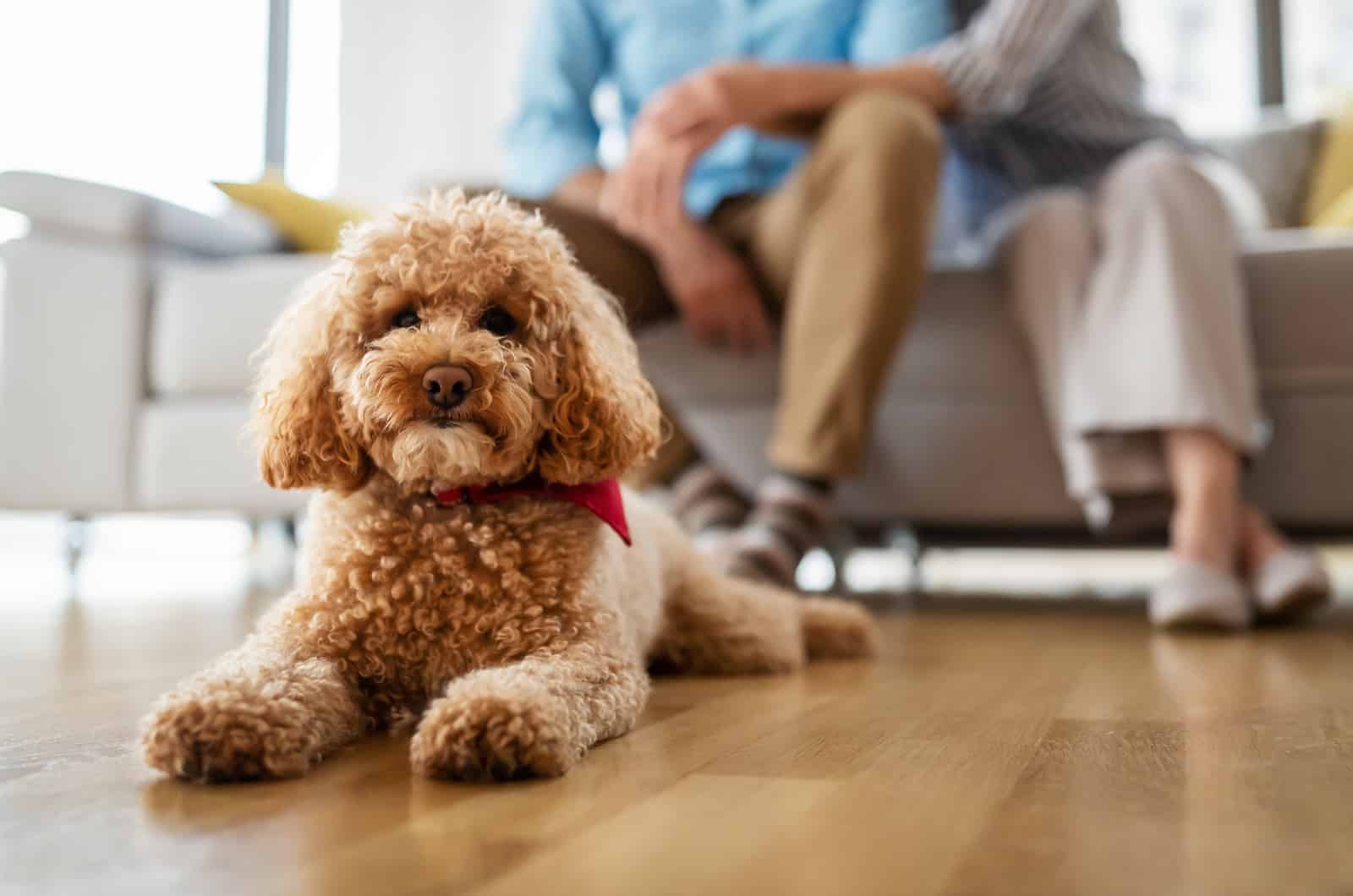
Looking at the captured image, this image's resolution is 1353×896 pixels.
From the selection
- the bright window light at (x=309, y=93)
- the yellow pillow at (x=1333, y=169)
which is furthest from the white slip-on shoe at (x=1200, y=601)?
the bright window light at (x=309, y=93)

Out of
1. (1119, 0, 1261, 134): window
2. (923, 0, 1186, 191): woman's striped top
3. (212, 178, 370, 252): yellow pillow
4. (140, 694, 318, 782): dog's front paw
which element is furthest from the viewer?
(1119, 0, 1261, 134): window

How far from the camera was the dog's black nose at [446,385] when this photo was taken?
0.92 meters

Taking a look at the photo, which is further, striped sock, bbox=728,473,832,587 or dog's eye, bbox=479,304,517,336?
striped sock, bbox=728,473,832,587

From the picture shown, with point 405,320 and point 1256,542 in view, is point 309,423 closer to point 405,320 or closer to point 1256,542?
point 405,320

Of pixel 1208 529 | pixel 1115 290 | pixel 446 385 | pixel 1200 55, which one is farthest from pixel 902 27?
pixel 1200 55

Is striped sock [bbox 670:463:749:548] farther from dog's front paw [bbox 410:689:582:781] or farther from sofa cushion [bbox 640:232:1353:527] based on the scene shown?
dog's front paw [bbox 410:689:582:781]

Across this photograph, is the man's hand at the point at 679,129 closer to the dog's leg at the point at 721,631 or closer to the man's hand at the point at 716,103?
the man's hand at the point at 716,103

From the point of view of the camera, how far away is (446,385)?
36.4 inches

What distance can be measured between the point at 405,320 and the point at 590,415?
17 cm

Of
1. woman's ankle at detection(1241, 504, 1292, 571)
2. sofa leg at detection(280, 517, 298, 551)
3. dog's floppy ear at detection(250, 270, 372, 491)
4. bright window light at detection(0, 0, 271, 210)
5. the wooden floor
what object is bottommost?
the wooden floor

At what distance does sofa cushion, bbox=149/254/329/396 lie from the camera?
259cm

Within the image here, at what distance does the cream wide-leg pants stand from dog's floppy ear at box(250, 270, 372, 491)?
128cm

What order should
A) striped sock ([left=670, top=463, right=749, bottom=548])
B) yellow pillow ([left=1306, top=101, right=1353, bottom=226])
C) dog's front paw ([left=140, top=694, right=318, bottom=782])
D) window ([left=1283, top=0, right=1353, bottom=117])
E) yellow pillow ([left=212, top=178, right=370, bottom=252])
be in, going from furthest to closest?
1. window ([left=1283, top=0, right=1353, bottom=117])
2. yellow pillow ([left=212, top=178, right=370, bottom=252])
3. yellow pillow ([left=1306, top=101, right=1353, bottom=226])
4. striped sock ([left=670, top=463, right=749, bottom=548])
5. dog's front paw ([left=140, top=694, right=318, bottom=782])

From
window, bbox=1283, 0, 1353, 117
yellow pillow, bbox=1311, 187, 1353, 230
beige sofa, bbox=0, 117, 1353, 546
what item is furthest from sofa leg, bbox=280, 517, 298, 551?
window, bbox=1283, 0, 1353, 117
